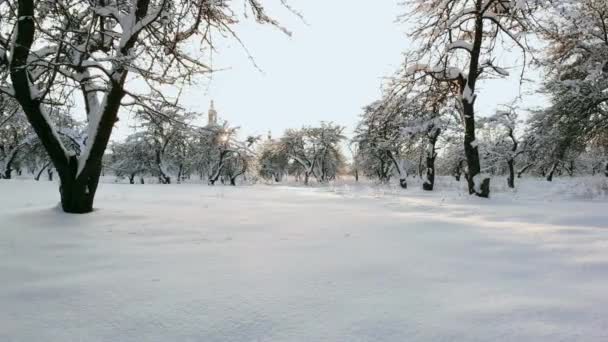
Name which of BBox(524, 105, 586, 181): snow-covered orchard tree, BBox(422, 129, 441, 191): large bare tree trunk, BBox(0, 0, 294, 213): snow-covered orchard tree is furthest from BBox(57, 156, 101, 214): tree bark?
BBox(422, 129, 441, 191): large bare tree trunk

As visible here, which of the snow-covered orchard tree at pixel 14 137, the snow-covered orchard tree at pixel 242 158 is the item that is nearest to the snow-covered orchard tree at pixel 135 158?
the snow-covered orchard tree at pixel 242 158

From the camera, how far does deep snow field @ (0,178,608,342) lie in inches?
66.6

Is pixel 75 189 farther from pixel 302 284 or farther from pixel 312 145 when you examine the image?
pixel 312 145

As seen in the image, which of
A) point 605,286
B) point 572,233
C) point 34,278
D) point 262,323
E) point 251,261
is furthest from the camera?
point 572,233

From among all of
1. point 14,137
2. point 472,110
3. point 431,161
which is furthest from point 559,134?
point 14,137

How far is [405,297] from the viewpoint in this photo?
2.09m

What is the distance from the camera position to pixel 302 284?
91.1 inches

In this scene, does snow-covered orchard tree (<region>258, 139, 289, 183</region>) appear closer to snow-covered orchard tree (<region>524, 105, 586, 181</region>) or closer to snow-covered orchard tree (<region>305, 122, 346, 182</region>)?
snow-covered orchard tree (<region>305, 122, 346, 182</region>)

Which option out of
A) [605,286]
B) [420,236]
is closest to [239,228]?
[420,236]

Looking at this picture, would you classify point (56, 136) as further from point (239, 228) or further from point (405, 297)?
point (405, 297)

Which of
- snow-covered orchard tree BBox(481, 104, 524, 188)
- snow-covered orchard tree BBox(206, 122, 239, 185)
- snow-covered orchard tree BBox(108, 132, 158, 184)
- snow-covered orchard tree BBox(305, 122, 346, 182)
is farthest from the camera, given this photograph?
snow-covered orchard tree BBox(305, 122, 346, 182)

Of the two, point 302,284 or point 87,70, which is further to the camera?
point 87,70

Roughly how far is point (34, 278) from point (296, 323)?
2.00 metres

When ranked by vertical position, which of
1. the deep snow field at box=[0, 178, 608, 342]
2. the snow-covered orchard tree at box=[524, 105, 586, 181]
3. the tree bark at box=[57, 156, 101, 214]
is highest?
the snow-covered orchard tree at box=[524, 105, 586, 181]
